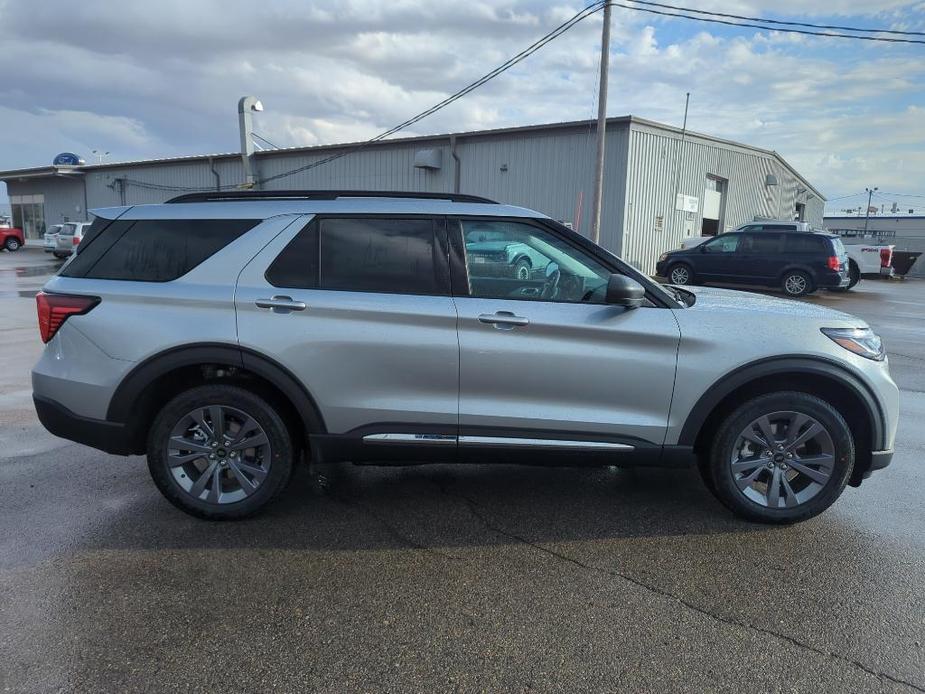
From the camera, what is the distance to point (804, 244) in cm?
1759

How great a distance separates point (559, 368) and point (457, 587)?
1236mm

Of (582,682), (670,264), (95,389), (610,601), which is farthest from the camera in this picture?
(670,264)

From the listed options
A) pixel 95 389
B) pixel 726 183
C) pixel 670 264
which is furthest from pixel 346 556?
pixel 726 183

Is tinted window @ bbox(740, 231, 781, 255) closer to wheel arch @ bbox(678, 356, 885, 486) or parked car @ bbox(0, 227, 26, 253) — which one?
wheel arch @ bbox(678, 356, 885, 486)

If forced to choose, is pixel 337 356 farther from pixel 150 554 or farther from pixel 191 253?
pixel 150 554

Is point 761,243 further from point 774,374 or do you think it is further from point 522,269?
point 522,269

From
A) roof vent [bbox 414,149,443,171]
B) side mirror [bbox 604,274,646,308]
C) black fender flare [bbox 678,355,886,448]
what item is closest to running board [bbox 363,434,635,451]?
black fender flare [bbox 678,355,886,448]

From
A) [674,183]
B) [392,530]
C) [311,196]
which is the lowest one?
[392,530]

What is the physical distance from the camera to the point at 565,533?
12.0 feet

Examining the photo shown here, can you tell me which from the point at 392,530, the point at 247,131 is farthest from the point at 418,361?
the point at 247,131

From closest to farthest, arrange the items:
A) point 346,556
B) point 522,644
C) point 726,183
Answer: point 522,644
point 346,556
point 726,183

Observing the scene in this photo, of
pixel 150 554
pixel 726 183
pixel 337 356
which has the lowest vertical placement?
pixel 150 554

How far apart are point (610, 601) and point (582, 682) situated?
1.96 feet

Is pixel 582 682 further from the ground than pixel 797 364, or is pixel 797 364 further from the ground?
pixel 797 364
